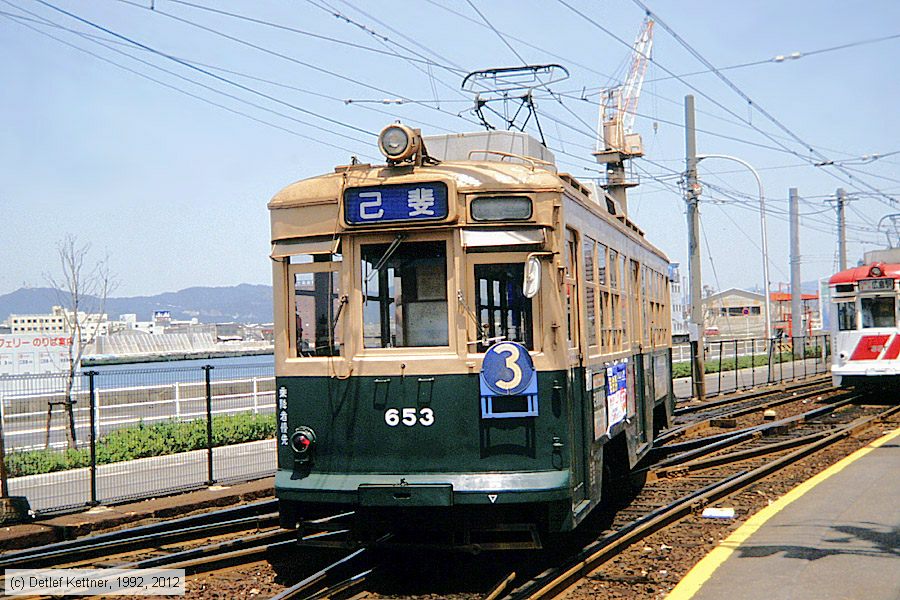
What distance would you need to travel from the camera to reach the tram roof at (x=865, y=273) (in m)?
20.6

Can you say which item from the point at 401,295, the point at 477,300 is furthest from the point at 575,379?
the point at 401,295

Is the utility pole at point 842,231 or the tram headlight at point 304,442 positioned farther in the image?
the utility pole at point 842,231

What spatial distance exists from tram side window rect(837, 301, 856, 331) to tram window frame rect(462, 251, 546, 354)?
16.3m

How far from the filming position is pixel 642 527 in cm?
866

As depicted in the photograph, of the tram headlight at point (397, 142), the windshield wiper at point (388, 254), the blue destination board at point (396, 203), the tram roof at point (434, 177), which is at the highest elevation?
the tram headlight at point (397, 142)

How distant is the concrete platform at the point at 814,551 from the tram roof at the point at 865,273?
11019mm

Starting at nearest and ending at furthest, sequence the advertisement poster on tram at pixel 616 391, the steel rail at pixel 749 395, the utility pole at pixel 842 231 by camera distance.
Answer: the advertisement poster on tram at pixel 616 391 < the steel rail at pixel 749 395 < the utility pole at pixel 842 231

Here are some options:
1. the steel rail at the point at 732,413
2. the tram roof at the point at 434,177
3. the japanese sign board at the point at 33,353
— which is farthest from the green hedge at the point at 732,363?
the tram roof at the point at 434,177

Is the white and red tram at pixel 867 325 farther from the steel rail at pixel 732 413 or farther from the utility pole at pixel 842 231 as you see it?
the utility pole at pixel 842 231

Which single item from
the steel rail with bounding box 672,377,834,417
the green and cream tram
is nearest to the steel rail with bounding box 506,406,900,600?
the green and cream tram

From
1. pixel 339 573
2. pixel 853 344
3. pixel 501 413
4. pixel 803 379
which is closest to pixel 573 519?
pixel 501 413

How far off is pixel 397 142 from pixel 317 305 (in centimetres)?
136

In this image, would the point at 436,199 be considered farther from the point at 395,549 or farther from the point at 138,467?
the point at 138,467

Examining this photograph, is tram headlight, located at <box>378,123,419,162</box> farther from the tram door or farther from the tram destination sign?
the tram destination sign
